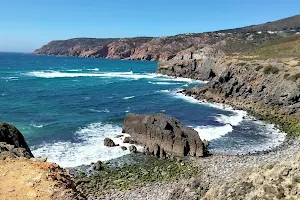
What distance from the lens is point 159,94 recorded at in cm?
8094

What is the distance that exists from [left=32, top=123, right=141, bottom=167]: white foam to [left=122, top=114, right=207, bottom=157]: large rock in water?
6.40ft

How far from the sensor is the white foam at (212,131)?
44.7 meters

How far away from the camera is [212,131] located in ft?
155

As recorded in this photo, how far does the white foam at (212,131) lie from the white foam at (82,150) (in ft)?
34.0

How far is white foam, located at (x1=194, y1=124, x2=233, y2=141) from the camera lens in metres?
44.7

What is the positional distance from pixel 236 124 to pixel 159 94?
107ft

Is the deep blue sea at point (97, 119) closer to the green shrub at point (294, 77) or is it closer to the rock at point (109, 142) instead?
the rock at point (109, 142)

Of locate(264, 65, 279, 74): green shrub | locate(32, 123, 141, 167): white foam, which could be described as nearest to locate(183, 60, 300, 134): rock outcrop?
locate(264, 65, 279, 74): green shrub

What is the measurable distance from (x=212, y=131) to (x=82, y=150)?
19043 mm

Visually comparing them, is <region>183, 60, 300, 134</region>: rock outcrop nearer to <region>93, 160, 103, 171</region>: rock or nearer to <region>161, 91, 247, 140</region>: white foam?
<region>161, 91, 247, 140</region>: white foam

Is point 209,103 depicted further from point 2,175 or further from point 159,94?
point 2,175

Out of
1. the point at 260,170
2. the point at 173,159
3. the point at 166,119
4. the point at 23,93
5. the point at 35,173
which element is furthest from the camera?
the point at 23,93

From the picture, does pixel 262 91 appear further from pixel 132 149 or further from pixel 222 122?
pixel 132 149

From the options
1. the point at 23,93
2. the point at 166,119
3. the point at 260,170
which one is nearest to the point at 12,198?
the point at 260,170
